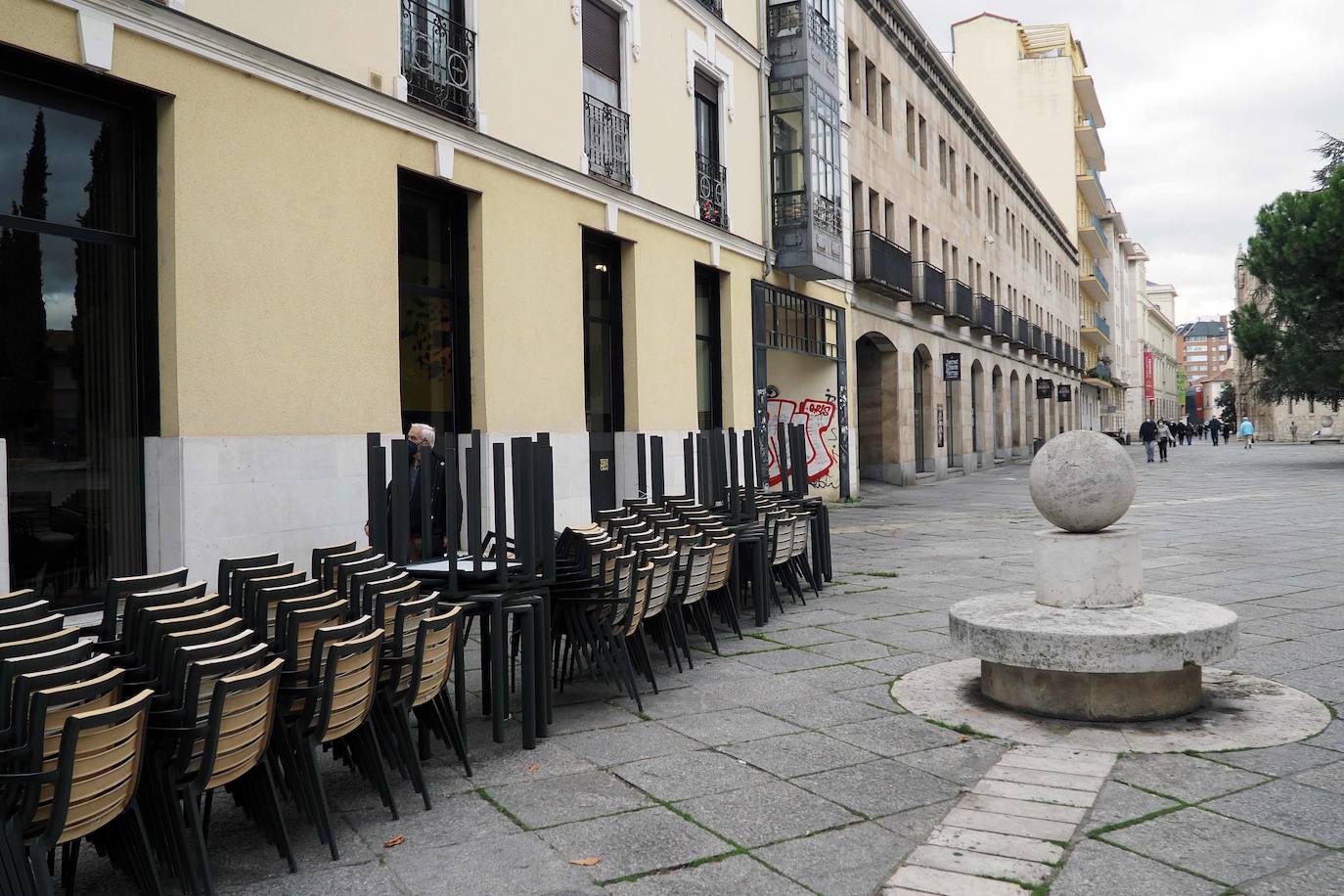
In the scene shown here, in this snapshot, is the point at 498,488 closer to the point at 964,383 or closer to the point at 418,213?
the point at 418,213

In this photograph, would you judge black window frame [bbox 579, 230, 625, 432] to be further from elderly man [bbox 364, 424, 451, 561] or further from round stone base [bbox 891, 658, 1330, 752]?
round stone base [bbox 891, 658, 1330, 752]

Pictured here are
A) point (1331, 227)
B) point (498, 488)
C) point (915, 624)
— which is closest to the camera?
point (498, 488)

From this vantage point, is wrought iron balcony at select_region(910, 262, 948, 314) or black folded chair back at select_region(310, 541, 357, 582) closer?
black folded chair back at select_region(310, 541, 357, 582)

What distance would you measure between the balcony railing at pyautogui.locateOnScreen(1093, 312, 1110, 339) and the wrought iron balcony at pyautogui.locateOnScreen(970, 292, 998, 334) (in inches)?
1220

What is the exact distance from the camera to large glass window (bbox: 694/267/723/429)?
16562mm

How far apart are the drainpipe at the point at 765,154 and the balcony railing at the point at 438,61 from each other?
8.01 meters

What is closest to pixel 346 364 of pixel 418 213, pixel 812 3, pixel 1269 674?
pixel 418 213

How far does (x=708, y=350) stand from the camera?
1684 centimetres

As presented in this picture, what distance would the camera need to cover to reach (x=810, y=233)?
59.5 feet

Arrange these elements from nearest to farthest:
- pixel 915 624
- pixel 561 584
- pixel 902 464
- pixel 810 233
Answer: pixel 561 584
pixel 915 624
pixel 810 233
pixel 902 464

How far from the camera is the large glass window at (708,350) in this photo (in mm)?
16562

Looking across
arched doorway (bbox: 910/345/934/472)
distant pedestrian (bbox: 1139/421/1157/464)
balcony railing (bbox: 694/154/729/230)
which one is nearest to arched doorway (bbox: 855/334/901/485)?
arched doorway (bbox: 910/345/934/472)

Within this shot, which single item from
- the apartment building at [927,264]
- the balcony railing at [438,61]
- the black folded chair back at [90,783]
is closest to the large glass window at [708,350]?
the apartment building at [927,264]

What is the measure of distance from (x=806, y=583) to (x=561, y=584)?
476 centimetres
